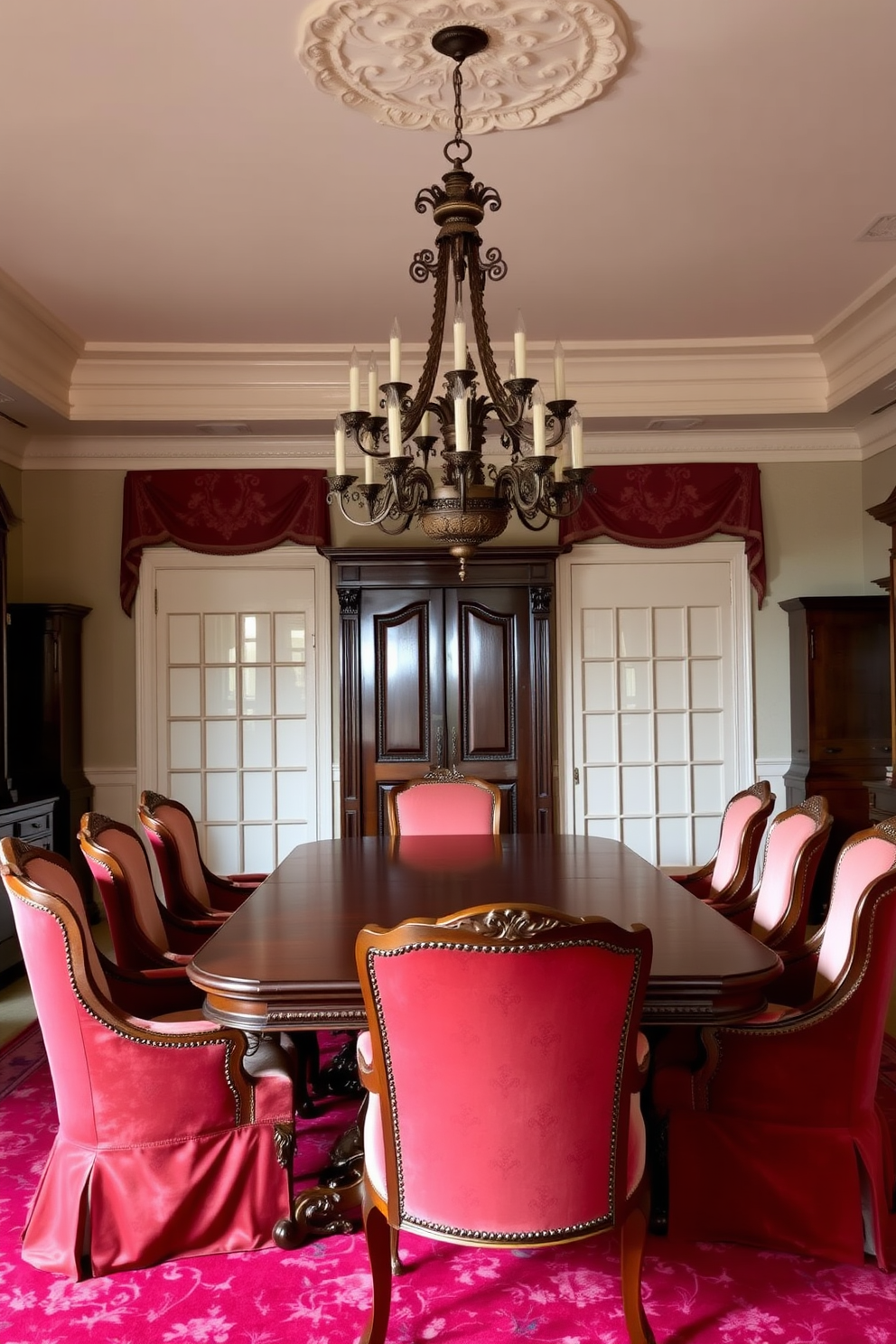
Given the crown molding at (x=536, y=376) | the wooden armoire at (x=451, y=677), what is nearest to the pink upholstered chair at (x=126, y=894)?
the wooden armoire at (x=451, y=677)

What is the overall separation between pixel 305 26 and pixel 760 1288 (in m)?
3.18

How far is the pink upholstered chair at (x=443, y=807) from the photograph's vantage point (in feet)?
14.3

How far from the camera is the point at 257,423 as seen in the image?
5488 mm

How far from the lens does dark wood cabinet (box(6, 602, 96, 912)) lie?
5.49 meters

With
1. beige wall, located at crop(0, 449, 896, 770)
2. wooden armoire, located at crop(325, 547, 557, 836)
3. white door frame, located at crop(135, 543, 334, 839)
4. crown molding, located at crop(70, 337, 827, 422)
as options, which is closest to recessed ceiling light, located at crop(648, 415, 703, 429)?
crown molding, located at crop(70, 337, 827, 422)

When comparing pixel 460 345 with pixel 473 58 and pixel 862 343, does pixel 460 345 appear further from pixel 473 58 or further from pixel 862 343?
pixel 862 343

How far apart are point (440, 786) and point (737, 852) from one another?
4.37ft

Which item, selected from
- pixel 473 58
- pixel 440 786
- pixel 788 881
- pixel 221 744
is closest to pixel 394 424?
pixel 473 58

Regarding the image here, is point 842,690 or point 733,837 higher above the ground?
point 842,690

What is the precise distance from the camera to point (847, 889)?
257cm

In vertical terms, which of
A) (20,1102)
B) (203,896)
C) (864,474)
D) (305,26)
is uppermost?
(305,26)

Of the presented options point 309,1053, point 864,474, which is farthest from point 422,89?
point 864,474

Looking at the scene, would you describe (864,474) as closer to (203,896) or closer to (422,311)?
(422,311)

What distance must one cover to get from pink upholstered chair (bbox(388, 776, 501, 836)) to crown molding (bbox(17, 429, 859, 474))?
7.25 ft
